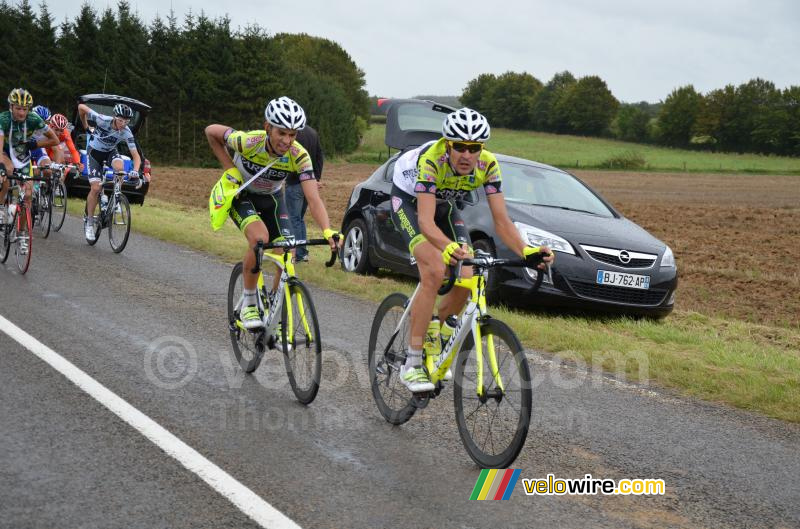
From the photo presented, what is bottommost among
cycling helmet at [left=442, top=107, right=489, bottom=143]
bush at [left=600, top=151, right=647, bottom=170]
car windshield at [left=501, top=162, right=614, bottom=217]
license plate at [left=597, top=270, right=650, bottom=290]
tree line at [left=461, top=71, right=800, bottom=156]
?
bush at [left=600, top=151, right=647, bottom=170]

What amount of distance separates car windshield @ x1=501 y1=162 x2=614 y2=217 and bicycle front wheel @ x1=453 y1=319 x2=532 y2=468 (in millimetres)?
6108

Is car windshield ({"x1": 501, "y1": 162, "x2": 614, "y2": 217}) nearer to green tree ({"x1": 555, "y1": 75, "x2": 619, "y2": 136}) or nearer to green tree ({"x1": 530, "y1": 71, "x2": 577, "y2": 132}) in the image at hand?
green tree ({"x1": 555, "y1": 75, "x2": 619, "y2": 136})

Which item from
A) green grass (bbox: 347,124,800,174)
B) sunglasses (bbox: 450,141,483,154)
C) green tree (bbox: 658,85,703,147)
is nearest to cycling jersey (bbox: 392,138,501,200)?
sunglasses (bbox: 450,141,483,154)

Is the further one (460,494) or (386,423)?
(386,423)

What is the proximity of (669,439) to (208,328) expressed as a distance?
14.6 feet

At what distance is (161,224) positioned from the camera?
17281 millimetres

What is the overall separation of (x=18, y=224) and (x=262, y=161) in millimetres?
5972

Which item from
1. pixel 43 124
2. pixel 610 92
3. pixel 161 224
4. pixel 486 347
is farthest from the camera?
pixel 610 92

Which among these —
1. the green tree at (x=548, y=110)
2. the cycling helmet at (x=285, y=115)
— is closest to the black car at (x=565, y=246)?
the cycling helmet at (x=285, y=115)

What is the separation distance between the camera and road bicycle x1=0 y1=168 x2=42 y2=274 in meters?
11.1

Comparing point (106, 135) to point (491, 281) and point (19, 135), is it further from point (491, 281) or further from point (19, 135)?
point (491, 281)

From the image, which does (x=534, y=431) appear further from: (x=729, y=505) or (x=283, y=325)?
(x=283, y=325)

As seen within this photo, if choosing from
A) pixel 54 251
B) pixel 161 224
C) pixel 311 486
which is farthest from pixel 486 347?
pixel 161 224

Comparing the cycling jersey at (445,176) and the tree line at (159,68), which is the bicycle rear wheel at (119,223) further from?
the tree line at (159,68)
